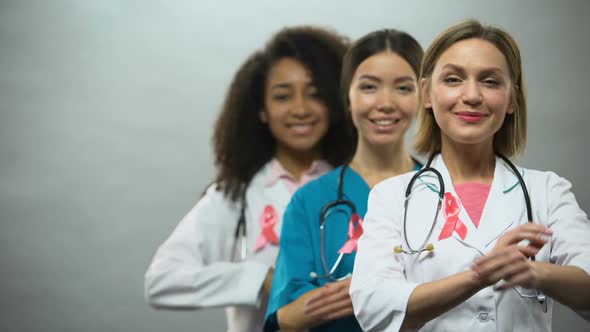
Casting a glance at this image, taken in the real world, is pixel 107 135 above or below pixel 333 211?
above

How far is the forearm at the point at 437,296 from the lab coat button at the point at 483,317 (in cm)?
5

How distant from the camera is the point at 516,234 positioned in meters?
0.91

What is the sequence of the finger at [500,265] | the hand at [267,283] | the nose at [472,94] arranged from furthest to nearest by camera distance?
the hand at [267,283] → the nose at [472,94] → the finger at [500,265]

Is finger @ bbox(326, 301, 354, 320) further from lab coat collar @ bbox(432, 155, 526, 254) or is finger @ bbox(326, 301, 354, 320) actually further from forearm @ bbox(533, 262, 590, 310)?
forearm @ bbox(533, 262, 590, 310)

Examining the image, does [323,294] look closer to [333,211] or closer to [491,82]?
[333,211]

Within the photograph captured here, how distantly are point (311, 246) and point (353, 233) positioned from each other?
75mm

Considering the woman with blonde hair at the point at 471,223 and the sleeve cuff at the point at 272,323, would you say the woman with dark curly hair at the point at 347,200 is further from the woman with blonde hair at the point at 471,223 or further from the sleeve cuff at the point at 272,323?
the woman with blonde hair at the point at 471,223

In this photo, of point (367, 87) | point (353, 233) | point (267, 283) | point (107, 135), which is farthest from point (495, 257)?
point (107, 135)

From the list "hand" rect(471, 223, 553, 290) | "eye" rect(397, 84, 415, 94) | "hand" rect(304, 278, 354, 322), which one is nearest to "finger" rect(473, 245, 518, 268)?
"hand" rect(471, 223, 553, 290)

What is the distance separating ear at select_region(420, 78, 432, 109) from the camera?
3.60 feet

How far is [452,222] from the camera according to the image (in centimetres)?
103

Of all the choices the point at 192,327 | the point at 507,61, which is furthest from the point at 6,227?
the point at 507,61

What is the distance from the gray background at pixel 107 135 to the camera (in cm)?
192

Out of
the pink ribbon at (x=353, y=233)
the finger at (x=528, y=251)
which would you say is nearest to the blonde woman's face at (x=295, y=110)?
the pink ribbon at (x=353, y=233)
